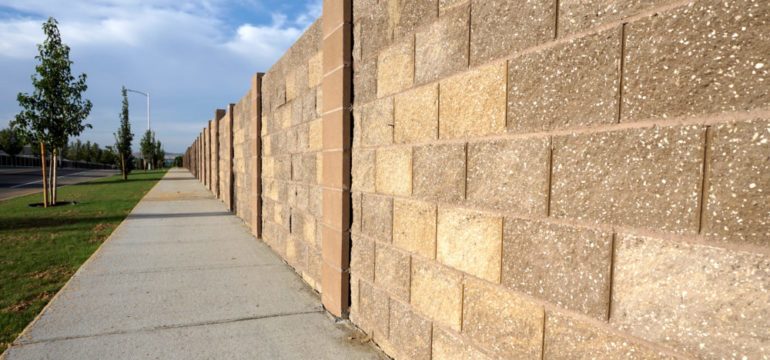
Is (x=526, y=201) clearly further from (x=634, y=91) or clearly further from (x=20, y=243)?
(x=20, y=243)

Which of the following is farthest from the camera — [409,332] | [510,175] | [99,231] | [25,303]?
[99,231]

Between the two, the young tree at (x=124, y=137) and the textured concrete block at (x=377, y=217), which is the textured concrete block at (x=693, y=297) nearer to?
the textured concrete block at (x=377, y=217)

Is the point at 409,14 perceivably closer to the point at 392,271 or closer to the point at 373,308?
the point at 392,271

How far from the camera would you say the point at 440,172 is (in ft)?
8.04

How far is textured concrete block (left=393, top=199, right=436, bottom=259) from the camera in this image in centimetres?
254

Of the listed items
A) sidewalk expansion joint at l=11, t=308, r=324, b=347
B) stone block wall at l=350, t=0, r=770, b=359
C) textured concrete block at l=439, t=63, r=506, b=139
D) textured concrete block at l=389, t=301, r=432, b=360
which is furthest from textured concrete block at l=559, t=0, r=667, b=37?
sidewalk expansion joint at l=11, t=308, r=324, b=347

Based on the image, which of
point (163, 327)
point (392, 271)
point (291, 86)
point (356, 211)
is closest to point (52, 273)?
point (163, 327)

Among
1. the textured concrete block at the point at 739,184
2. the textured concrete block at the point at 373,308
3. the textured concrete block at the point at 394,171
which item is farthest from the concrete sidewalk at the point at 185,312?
the textured concrete block at the point at 739,184

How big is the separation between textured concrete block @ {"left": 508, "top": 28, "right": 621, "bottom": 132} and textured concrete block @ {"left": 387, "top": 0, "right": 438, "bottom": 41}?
80cm

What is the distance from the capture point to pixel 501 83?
6.54 feet

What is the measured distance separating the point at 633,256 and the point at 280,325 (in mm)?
2966

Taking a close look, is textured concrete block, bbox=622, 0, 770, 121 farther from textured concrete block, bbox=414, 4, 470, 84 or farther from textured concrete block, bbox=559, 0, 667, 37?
textured concrete block, bbox=414, 4, 470, 84

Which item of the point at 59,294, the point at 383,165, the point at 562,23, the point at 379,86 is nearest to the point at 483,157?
the point at 562,23

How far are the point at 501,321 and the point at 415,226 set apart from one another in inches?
33.7
